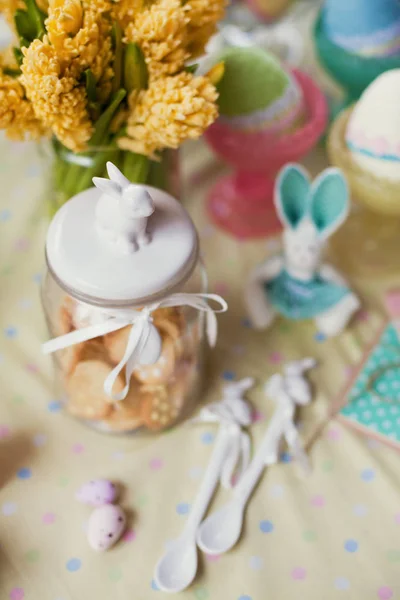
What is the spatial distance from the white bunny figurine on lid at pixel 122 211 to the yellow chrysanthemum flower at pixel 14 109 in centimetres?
11

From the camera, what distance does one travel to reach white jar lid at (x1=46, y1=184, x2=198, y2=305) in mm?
552

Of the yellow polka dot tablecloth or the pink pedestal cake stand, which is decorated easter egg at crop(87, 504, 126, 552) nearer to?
the yellow polka dot tablecloth

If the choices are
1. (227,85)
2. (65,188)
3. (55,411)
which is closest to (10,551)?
(55,411)

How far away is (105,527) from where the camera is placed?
0.60 meters

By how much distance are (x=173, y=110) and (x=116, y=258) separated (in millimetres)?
137

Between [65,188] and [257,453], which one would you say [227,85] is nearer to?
[65,188]

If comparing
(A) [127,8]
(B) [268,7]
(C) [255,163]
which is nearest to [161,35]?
(A) [127,8]

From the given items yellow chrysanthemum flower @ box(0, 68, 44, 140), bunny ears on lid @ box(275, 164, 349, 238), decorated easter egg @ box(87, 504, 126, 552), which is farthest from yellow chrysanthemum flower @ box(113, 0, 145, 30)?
decorated easter egg @ box(87, 504, 126, 552)

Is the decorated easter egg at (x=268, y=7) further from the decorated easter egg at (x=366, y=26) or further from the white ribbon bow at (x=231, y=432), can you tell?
the white ribbon bow at (x=231, y=432)

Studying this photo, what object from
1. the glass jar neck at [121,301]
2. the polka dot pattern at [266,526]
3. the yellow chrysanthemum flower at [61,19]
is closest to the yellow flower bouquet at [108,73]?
the yellow chrysanthemum flower at [61,19]

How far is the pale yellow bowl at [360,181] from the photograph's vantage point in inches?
29.4

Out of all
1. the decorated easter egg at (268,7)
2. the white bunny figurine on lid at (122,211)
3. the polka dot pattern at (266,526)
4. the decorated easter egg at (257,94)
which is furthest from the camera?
the decorated easter egg at (268,7)

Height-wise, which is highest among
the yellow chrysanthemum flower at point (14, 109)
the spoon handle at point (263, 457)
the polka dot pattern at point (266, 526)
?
the yellow chrysanthemum flower at point (14, 109)

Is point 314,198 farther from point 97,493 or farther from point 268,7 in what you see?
point 268,7
